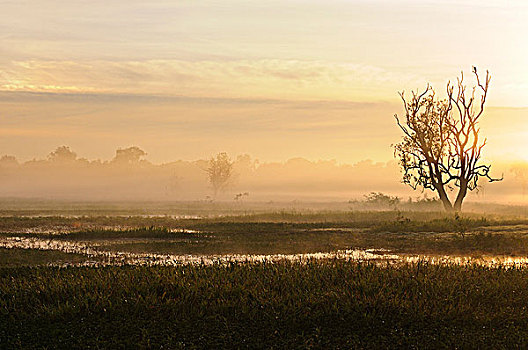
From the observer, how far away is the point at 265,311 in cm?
1512

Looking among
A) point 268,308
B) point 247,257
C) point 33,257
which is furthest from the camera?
point 247,257

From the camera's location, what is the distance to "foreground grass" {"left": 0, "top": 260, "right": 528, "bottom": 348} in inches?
546

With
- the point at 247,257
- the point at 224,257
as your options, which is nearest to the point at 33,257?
the point at 224,257

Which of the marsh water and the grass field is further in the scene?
the marsh water

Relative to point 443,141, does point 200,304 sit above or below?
below

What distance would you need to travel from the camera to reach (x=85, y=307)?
50.8 feet

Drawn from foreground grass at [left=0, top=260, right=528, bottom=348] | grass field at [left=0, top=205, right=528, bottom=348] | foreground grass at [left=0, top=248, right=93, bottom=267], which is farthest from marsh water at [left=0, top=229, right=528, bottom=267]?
foreground grass at [left=0, top=260, right=528, bottom=348]

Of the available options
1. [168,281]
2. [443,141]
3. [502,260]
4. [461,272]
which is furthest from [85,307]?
[443,141]

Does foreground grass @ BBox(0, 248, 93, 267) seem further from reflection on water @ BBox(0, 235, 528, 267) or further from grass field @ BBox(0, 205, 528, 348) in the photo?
grass field @ BBox(0, 205, 528, 348)

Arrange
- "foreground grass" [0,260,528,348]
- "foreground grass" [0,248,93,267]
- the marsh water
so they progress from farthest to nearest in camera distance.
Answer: "foreground grass" [0,248,93,267] → the marsh water → "foreground grass" [0,260,528,348]

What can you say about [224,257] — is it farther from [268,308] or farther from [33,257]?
[268,308]

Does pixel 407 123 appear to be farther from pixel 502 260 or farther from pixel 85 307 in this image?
pixel 85 307

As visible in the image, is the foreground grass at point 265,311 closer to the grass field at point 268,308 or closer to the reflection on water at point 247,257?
the grass field at point 268,308

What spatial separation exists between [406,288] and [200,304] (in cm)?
568
